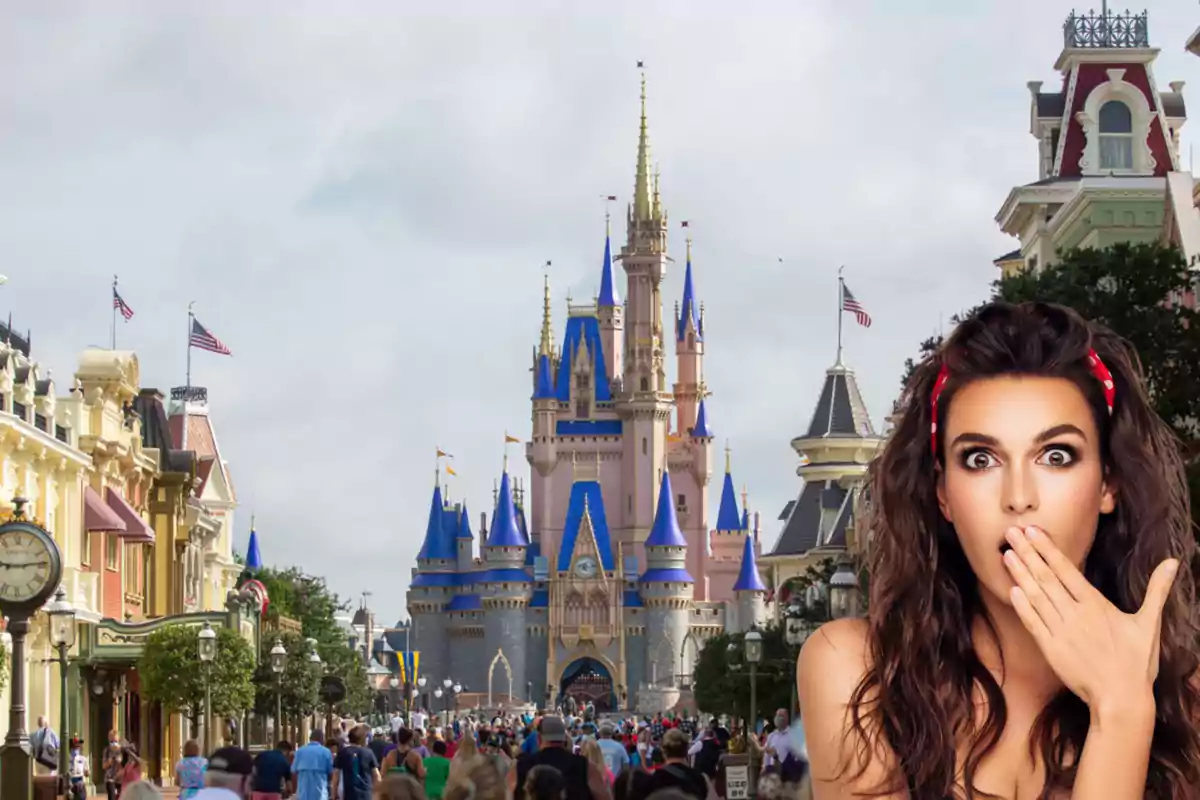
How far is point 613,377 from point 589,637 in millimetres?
19872

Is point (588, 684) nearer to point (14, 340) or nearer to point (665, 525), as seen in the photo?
point (665, 525)

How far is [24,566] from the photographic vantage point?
24.0 meters

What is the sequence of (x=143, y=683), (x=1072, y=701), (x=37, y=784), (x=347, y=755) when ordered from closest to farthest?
(x=1072, y=701) → (x=347, y=755) → (x=37, y=784) → (x=143, y=683)

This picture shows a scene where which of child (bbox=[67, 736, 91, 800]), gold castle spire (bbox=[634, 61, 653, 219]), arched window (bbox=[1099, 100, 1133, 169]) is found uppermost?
gold castle spire (bbox=[634, 61, 653, 219])

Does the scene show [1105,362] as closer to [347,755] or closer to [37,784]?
[347,755]

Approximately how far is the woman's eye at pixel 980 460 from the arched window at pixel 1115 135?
181 ft

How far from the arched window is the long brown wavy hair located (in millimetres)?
54975

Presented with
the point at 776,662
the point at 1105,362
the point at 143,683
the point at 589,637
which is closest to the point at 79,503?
the point at 143,683

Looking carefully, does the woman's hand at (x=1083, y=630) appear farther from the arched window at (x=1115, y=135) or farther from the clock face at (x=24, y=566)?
the arched window at (x=1115, y=135)

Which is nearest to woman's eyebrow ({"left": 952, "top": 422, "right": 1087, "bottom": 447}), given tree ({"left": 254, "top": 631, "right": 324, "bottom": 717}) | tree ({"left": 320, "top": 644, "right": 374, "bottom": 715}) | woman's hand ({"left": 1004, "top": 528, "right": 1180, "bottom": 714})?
woman's hand ({"left": 1004, "top": 528, "right": 1180, "bottom": 714})

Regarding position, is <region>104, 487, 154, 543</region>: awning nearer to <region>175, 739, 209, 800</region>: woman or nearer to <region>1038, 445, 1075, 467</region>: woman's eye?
<region>175, 739, 209, 800</region>: woman

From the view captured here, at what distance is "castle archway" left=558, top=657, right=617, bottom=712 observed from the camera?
160750 mm

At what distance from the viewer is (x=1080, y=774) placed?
290 centimetres

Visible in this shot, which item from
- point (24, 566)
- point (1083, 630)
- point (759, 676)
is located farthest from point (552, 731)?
point (759, 676)
